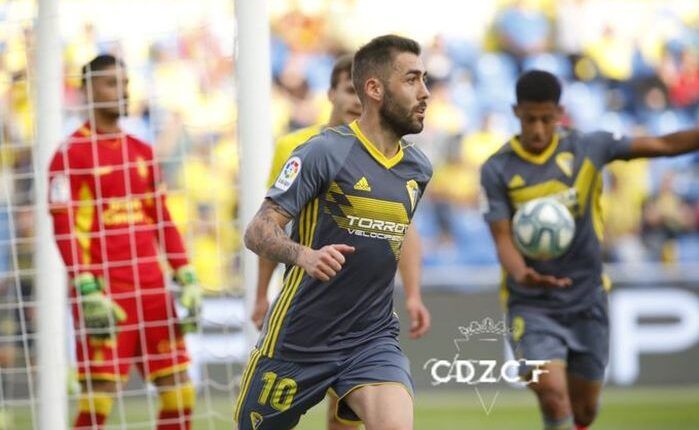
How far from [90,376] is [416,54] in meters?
3.12

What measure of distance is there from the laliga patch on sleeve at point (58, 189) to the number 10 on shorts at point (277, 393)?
2.52 metres

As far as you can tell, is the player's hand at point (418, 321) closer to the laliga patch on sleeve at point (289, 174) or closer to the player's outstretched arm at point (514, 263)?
the player's outstretched arm at point (514, 263)

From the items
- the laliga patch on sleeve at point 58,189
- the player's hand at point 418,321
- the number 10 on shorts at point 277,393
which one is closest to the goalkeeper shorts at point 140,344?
the laliga patch on sleeve at point 58,189

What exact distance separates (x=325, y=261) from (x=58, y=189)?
10.1 feet

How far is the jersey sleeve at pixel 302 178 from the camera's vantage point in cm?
513

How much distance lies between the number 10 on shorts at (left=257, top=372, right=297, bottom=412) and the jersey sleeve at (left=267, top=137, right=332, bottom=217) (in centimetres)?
69

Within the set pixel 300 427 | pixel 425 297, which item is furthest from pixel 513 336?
pixel 425 297

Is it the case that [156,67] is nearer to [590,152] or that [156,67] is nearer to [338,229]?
[590,152]

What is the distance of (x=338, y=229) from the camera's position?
208 inches

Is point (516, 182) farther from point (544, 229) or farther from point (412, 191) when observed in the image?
point (412, 191)

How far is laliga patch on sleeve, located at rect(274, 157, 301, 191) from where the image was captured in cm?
514

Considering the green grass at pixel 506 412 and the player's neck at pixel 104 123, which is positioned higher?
the player's neck at pixel 104 123

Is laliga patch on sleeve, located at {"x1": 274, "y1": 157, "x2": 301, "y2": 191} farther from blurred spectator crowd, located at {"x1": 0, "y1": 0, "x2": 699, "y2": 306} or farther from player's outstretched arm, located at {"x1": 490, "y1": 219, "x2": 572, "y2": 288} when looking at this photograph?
blurred spectator crowd, located at {"x1": 0, "y1": 0, "x2": 699, "y2": 306}

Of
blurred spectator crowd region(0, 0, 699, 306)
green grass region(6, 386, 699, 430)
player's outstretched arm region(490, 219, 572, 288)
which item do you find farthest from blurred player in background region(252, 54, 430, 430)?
blurred spectator crowd region(0, 0, 699, 306)
